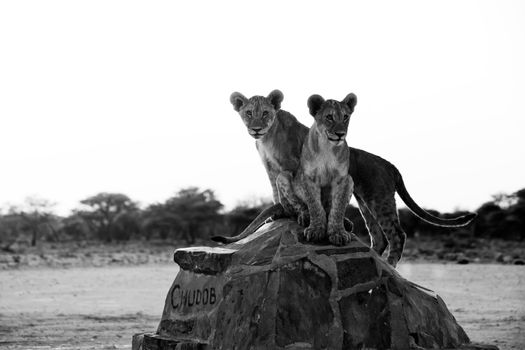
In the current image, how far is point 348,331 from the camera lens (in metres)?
7.05

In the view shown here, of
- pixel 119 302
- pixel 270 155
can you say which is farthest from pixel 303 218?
pixel 119 302

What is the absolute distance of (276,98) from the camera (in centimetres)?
757

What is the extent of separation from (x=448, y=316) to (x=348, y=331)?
135 centimetres

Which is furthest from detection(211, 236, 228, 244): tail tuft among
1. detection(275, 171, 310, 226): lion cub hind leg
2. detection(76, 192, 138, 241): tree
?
detection(76, 192, 138, 241): tree

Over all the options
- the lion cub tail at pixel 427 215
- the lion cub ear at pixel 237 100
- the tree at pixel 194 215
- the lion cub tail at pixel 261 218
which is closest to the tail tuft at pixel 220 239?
the lion cub tail at pixel 261 218

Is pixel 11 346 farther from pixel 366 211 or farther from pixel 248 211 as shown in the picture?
pixel 248 211

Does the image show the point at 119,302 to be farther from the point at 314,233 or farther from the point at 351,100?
the point at 351,100

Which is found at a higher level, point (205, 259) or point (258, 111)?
point (258, 111)

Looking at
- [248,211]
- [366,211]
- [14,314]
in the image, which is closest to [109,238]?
[248,211]

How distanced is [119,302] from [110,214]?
49225 mm

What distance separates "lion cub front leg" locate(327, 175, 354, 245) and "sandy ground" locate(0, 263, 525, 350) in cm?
558

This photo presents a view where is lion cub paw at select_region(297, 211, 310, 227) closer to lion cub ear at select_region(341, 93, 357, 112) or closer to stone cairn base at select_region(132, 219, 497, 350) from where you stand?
stone cairn base at select_region(132, 219, 497, 350)

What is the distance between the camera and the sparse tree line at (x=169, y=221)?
49281 mm

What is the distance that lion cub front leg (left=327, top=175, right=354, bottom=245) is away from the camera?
7.27m
